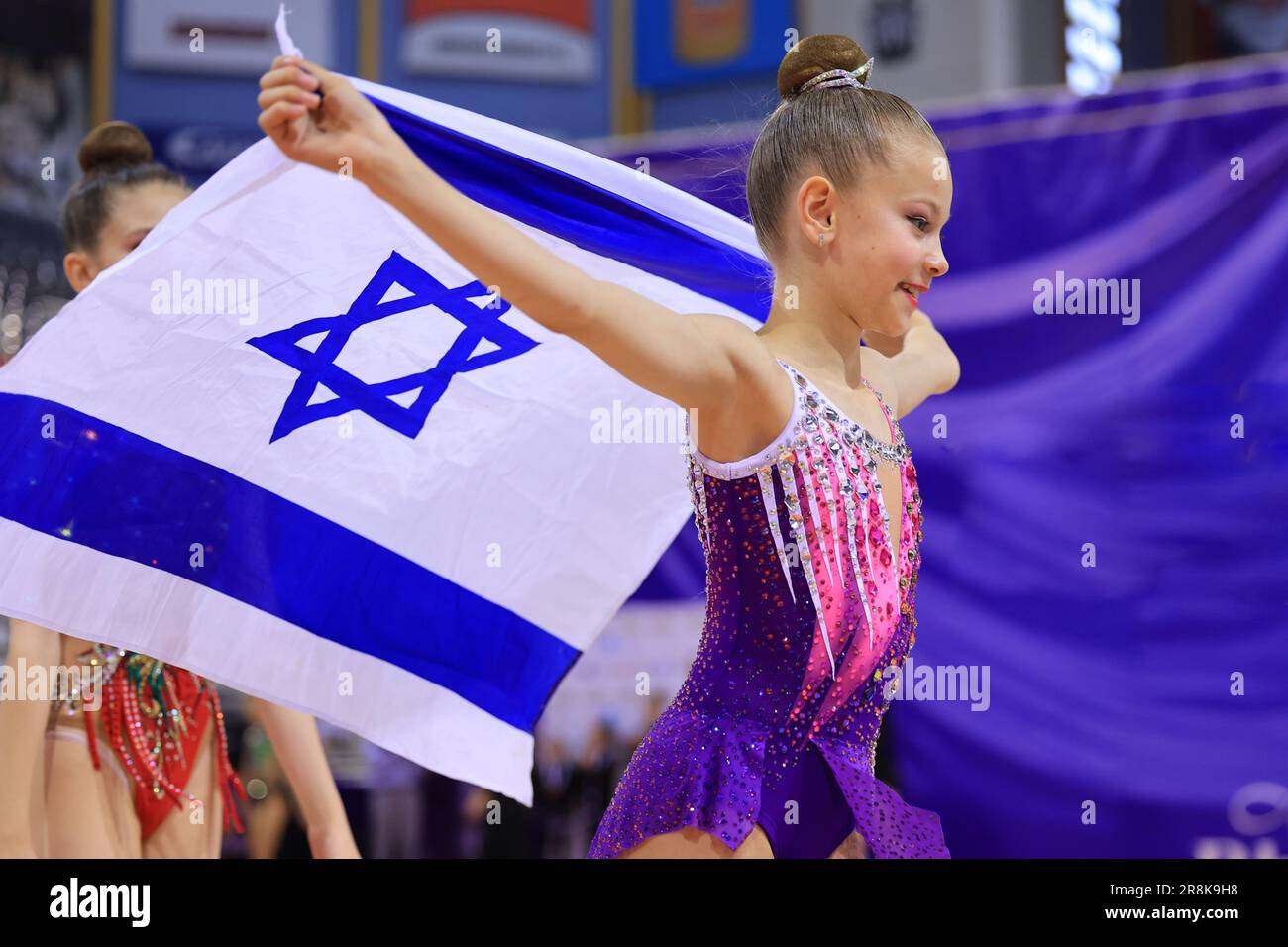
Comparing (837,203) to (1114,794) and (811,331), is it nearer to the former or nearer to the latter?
(811,331)

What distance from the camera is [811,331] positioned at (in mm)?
1968

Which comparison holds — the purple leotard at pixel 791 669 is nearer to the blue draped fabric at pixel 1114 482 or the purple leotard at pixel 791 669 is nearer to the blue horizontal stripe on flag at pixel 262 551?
the blue horizontal stripe on flag at pixel 262 551

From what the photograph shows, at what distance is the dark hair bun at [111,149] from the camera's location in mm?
2938

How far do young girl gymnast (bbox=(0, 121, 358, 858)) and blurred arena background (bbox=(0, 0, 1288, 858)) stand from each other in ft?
2.41

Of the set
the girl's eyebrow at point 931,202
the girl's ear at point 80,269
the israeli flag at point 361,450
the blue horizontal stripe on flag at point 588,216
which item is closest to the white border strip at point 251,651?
the israeli flag at point 361,450

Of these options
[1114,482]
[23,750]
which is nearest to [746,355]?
[23,750]

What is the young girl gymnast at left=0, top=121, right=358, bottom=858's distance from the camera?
2469 millimetres

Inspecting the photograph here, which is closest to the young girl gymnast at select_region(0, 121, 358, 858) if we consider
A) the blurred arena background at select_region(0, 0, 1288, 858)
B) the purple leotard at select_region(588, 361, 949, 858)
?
the blurred arena background at select_region(0, 0, 1288, 858)

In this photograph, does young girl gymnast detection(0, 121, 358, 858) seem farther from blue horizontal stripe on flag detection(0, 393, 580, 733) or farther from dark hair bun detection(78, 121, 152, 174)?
blue horizontal stripe on flag detection(0, 393, 580, 733)

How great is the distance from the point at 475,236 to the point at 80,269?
5.43 ft

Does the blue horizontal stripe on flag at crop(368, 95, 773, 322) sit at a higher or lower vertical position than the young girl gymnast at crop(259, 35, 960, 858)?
higher

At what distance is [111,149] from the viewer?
2936 millimetres

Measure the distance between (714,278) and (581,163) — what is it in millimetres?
321

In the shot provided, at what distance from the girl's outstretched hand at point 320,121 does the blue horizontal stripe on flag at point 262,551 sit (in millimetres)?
1126
